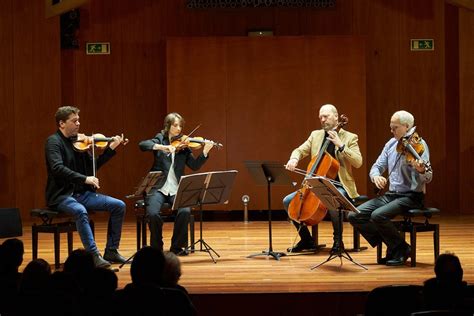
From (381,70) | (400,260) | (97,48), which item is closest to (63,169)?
(400,260)

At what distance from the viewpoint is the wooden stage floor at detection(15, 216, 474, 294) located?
18.8 feet

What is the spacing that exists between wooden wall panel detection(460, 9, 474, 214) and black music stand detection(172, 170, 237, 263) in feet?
15.2

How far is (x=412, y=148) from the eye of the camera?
21.2 ft

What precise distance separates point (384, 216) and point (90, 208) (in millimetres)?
2506

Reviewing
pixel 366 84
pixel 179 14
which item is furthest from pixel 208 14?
pixel 366 84

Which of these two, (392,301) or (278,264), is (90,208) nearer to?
(278,264)

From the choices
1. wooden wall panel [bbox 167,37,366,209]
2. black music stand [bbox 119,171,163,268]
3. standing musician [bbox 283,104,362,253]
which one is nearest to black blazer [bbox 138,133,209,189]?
black music stand [bbox 119,171,163,268]

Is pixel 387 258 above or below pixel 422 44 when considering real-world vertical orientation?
below

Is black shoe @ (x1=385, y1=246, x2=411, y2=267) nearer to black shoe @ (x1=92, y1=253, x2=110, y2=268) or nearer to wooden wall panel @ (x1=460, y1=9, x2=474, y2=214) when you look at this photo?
black shoe @ (x1=92, y1=253, x2=110, y2=268)

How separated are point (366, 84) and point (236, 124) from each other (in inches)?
75.5

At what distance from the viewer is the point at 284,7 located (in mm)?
10516

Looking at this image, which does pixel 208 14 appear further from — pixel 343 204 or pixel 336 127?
pixel 343 204

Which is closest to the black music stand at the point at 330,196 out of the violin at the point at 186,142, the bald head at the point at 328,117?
the bald head at the point at 328,117

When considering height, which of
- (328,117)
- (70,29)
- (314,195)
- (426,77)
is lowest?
(314,195)
